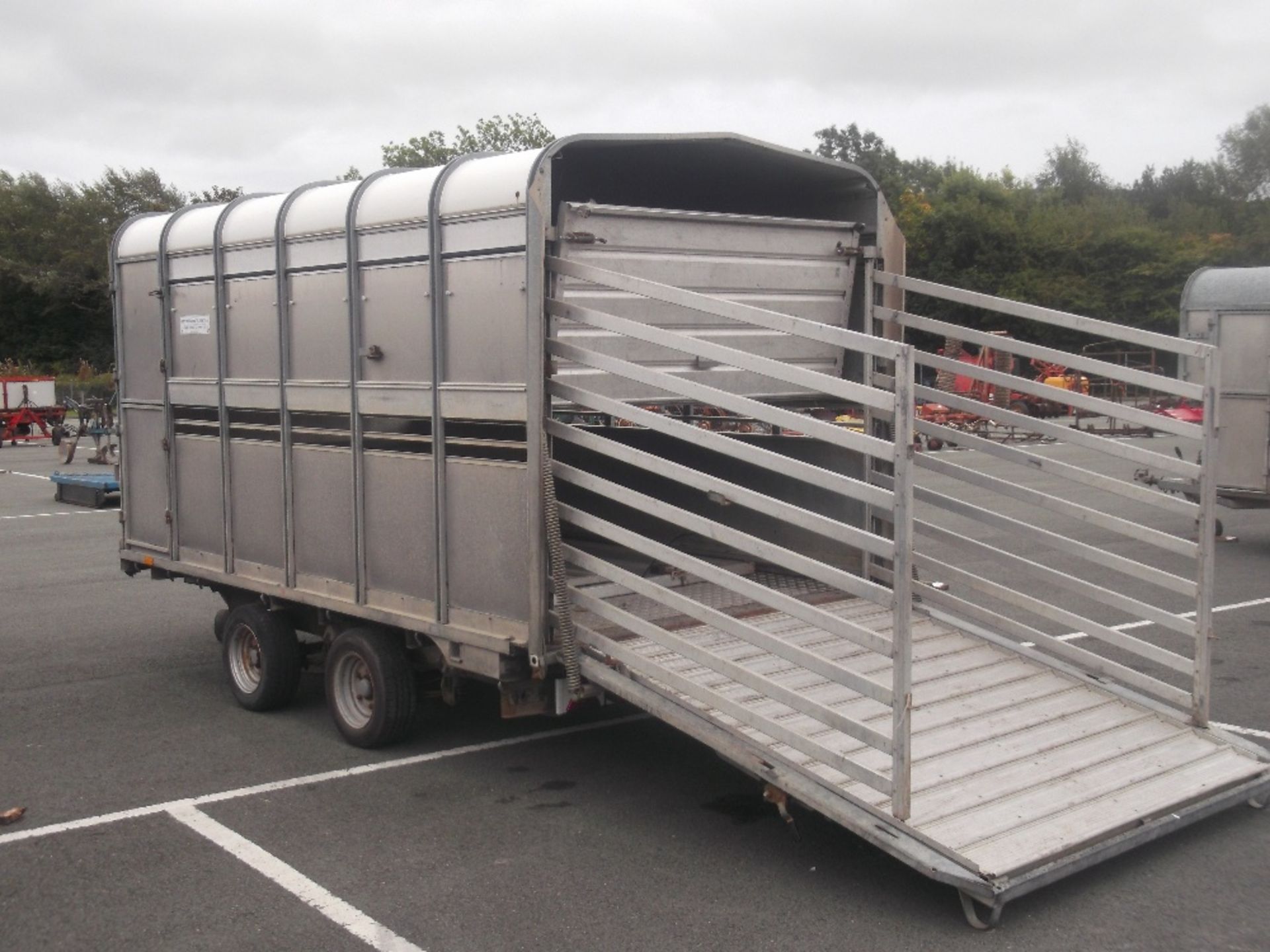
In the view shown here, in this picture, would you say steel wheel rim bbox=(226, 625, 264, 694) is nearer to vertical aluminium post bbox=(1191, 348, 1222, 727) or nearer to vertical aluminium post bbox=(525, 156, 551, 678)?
vertical aluminium post bbox=(525, 156, 551, 678)

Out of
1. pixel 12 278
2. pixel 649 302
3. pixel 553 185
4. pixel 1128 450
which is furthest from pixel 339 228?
pixel 12 278

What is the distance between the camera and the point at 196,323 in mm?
8312

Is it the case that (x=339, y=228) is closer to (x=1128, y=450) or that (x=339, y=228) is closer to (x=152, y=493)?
(x=152, y=493)

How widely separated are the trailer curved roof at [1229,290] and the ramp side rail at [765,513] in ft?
34.2

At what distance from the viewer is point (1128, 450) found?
6.48 metres

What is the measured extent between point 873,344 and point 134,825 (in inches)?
166

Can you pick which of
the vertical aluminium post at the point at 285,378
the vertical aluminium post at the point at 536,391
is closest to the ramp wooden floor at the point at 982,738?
the vertical aluminium post at the point at 536,391

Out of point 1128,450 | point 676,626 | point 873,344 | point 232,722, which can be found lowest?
point 232,722

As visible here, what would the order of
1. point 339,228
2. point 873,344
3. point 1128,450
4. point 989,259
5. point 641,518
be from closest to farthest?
point 873,344 < point 1128,450 < point 339,228 < point 641,518 < point 989,259

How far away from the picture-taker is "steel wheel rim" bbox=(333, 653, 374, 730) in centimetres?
728

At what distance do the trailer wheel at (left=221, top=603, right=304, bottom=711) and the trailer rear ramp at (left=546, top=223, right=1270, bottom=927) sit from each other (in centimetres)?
194

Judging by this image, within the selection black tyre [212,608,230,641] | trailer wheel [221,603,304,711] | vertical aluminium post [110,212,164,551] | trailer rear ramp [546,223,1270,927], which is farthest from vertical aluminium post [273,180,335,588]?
vertical aluminium post [110,212,164,551]

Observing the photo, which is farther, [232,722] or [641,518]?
[641,518]

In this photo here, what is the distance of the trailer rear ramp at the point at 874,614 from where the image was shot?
4.99 metres
